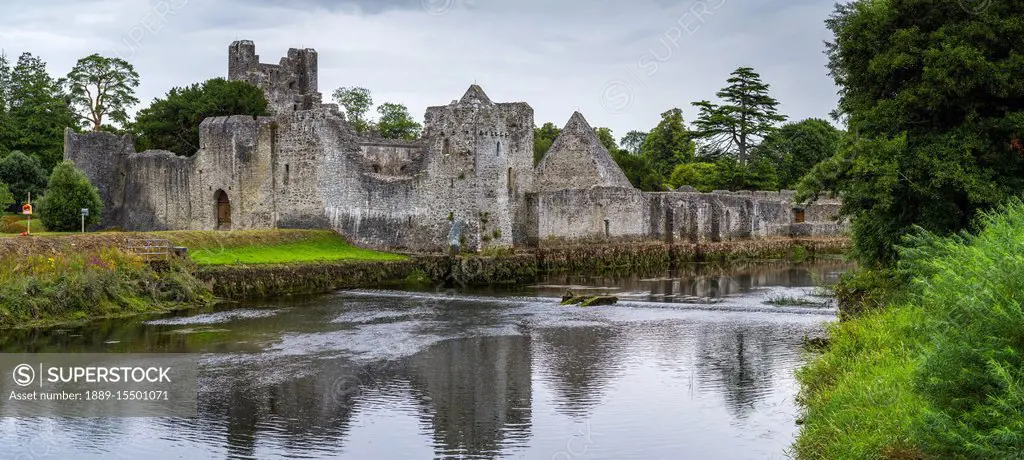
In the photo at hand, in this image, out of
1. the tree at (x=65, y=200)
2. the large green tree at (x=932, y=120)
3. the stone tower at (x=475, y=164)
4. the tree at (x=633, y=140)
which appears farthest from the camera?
the tree at (x=633, y=140)

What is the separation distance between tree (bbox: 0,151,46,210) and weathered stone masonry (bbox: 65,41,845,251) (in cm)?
350

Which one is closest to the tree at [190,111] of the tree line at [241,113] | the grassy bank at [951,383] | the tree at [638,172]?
the tree line at [241,113]

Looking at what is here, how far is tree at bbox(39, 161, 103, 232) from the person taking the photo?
40.6 meters

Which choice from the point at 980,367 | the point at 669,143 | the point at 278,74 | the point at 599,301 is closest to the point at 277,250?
the point at 599,301

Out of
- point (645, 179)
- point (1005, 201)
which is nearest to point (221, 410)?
point (1005, 201)

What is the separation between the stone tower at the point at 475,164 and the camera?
39719 mm

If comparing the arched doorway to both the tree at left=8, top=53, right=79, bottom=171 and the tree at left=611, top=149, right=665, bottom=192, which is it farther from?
the tree at left=611, top=149, right=665, bottom=192

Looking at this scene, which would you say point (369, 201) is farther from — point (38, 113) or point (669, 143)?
point (669, 143)

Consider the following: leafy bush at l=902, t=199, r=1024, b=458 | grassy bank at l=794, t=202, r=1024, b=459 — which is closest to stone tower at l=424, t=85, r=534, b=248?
grassy bank at l=794, t=202, r=1024, b=459

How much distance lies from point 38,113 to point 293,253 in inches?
1296

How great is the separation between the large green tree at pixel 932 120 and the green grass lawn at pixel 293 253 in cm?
1855

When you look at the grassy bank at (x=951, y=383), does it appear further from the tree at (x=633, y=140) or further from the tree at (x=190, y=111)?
the tree at (x=633, y=140)

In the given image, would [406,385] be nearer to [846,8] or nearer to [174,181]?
[846,8]

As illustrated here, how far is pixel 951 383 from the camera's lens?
9461 mm
